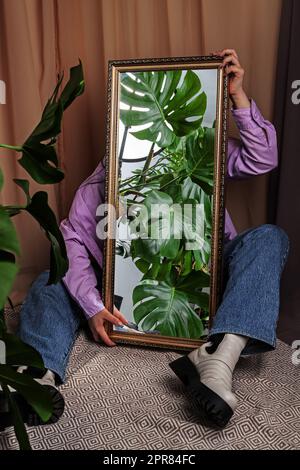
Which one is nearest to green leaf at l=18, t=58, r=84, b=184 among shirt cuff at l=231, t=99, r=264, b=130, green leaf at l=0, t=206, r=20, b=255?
green leaf at l=0, t=206, r=20, b=255

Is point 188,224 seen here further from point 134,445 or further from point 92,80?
point 92,80

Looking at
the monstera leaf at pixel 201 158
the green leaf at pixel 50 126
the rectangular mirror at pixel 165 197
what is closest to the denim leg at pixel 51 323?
the rectangular mirror at pixel 165 197

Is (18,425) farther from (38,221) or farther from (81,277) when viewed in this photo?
(81,277)

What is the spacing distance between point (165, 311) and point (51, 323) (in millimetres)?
304

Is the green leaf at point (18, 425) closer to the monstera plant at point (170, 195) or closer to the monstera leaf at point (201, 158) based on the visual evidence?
the monstera plant at point (170, 195)

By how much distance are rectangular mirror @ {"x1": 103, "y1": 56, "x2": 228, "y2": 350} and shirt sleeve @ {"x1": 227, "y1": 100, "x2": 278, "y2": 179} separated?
11 centimetres

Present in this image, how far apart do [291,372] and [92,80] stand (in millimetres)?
1150

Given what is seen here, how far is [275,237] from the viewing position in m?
1.27

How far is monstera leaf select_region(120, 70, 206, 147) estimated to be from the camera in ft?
4.37

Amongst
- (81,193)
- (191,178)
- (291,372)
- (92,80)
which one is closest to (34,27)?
(92,80)

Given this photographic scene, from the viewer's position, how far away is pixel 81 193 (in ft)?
4.84

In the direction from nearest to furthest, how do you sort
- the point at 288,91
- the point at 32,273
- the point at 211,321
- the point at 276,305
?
1. the point at 276,305
2. the point at 211,321
3. the point at 288,91
4. the point at 32,273

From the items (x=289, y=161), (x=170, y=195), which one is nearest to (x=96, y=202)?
(x=170, y=195)
